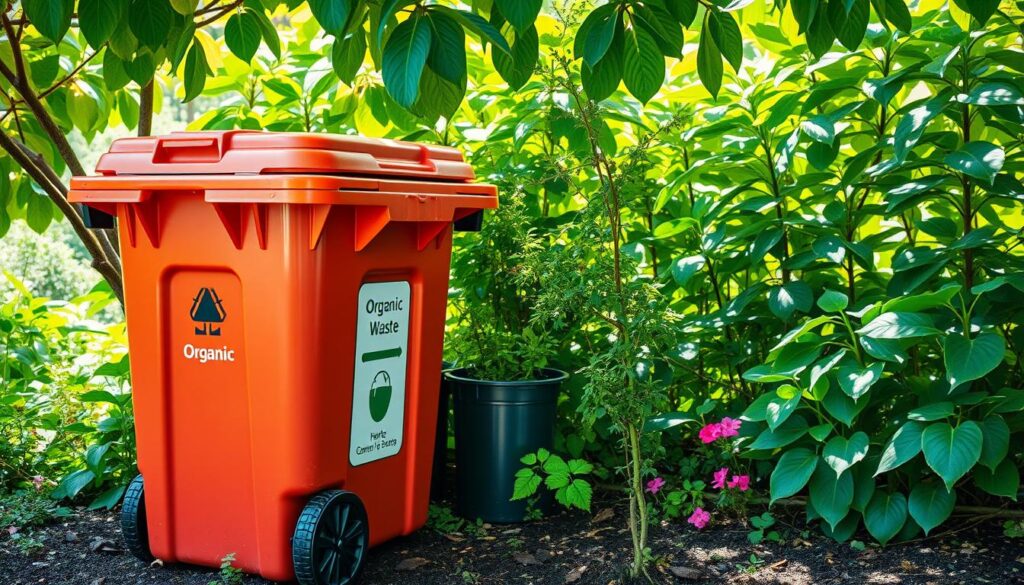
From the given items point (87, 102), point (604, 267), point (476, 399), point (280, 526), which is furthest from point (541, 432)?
point (87, 102)

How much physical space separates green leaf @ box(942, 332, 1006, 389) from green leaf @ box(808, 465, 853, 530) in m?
0.46

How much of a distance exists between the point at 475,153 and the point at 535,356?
957mm

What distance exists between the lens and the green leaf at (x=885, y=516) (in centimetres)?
291

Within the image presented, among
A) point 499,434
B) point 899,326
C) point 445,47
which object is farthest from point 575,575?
point 445,47

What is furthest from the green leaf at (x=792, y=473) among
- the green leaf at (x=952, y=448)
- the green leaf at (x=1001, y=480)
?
the green leaf at (x=1001, y=480)

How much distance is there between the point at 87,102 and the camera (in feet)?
12.2

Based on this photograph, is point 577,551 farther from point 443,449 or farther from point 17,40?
point 17,40

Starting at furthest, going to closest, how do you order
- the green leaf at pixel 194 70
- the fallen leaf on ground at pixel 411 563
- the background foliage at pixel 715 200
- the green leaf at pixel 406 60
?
the fallen leaf on ground at pixel 411 563
the green leaf at pixel 194 70
the background foliage at pixel 715 200
the green leaf at pixel 406 60

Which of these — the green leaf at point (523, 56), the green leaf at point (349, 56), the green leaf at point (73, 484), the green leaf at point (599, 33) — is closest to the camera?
the green leaf at point (599, 33)

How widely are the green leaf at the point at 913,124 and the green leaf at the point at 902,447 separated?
776 millimetres

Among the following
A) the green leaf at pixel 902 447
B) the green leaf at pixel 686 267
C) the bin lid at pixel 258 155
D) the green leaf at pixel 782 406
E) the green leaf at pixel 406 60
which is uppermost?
the green leaf at pixel 406 60

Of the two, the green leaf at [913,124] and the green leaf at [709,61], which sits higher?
the green leaf at [709,61]

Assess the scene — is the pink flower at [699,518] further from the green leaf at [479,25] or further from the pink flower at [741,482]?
the green leaf at [479,25]

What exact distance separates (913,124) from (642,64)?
106cm
